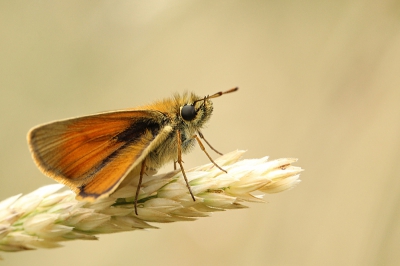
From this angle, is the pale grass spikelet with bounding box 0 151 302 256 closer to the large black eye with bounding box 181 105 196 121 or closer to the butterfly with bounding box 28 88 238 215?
the butterfly with bounding box 28 88 238 215

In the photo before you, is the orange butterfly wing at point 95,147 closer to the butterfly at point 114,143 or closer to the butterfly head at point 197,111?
the butterfly at point 114,143

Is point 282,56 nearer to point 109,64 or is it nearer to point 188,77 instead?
point 188,77

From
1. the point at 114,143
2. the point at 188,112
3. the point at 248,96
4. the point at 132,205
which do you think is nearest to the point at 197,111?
the point at 188,112

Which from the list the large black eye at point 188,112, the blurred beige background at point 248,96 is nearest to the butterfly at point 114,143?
the large black eye at point 188,112

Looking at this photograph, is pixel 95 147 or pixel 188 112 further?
pixel 188 112

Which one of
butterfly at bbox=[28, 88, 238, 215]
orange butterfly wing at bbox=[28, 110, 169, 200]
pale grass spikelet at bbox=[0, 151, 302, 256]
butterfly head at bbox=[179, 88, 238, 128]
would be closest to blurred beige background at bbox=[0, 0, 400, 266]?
pale grass spikelet at bbox=[0, 151, 302, 256]

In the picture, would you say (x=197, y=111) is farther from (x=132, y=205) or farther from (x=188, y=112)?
(x=132, y=205)

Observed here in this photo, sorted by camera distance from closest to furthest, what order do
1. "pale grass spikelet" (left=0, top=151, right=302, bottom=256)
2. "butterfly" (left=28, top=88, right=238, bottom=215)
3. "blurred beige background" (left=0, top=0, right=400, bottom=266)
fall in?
"pale grass spikelet" (left=0, top=151, right=302, bottom=256) → "butterfly" (left=28, top=88, right=238, bottom=215) → "blurred beige background" (left=0, top=0, right=400, bottom=266)
